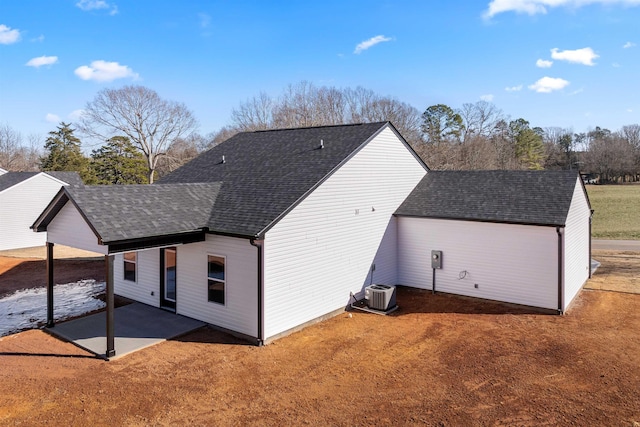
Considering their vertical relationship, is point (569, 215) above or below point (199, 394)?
above

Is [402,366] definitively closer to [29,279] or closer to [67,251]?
[29,279]

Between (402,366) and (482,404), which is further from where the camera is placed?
(402,366)

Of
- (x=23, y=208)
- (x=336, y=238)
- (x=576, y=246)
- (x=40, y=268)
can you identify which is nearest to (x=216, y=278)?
(x=336, y=238)

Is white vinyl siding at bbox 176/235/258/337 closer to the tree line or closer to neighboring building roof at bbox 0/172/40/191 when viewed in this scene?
neighboring building roof at bbox 0/172/40/191

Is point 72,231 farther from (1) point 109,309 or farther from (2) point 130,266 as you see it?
(2) point 130,266

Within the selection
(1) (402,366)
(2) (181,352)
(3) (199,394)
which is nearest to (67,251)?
(2) (181,352)

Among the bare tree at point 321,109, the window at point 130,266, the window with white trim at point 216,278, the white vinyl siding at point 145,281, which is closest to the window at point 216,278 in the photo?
the window with white trim at point 216,278

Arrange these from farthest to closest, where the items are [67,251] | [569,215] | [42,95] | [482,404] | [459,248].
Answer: [42,95] < [67,251] < [459,248] < [569,215] < [482,404]
